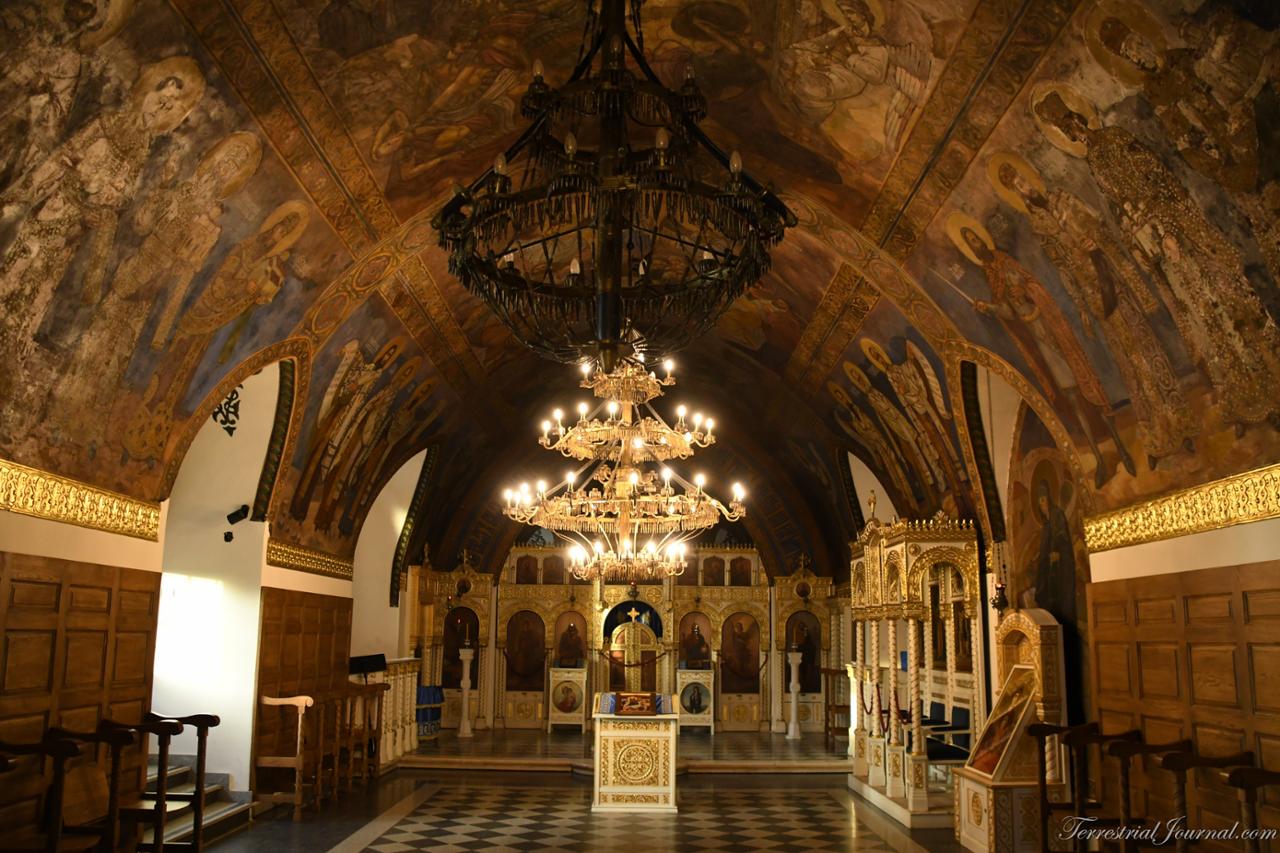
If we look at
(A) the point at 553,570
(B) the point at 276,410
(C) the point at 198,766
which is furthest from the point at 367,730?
(A) the point at 553,570

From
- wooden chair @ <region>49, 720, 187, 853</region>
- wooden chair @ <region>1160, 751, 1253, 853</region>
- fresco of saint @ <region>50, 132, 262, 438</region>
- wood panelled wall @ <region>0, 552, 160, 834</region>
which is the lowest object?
wooden chair @ <region>49, 720, 187, 853</region>

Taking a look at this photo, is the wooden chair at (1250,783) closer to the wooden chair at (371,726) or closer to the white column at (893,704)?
the white column at (893,704)

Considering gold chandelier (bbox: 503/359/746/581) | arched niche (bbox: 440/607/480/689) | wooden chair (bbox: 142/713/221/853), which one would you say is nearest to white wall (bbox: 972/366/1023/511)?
gold chandelier (bbox: 503/359/746/581)

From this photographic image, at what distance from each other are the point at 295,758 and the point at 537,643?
9.62 meters

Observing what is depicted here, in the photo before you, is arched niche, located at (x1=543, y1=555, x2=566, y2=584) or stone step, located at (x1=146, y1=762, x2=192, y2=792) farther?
arched niche, located at (x1=543, y1=555, x2=566, y2=584)

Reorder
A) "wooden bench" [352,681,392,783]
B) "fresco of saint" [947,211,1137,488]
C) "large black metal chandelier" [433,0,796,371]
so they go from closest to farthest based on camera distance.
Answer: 1. "large black metal chandelier" [433,0,796,371]
2. "fresco of saint" [947,211,1137,488]
3. "wooden bench" [352,681,392,783]

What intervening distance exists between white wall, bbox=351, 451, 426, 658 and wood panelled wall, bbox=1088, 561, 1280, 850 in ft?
37.8

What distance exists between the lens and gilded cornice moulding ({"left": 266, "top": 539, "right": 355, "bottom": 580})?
463 inches

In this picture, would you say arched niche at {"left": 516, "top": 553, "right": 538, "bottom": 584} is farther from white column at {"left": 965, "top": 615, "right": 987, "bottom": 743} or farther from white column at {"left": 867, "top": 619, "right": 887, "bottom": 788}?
white column at {"left": 965, "top": 615, "right": 987, "bottom": 743}

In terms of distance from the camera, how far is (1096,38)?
598 centimetres

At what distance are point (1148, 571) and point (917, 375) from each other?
408 centimetres

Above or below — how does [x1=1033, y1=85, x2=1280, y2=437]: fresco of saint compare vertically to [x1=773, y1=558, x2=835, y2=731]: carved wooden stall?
above

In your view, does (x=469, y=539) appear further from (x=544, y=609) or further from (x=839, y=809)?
(x=839, y=809)

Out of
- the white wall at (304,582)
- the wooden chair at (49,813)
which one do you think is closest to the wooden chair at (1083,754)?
the wooden chair at (49,813)
